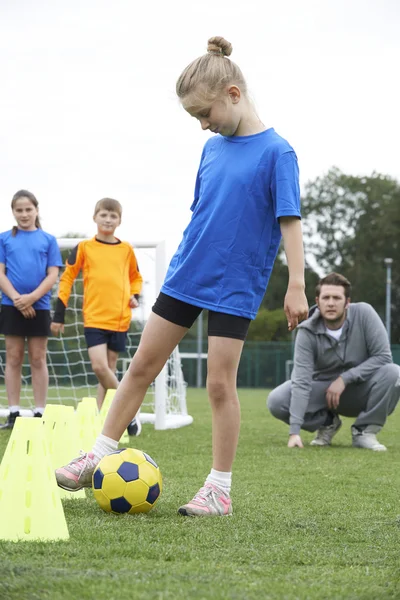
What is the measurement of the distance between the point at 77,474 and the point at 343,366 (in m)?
3.52

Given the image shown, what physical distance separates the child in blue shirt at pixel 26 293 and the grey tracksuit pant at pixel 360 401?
2.05 metres

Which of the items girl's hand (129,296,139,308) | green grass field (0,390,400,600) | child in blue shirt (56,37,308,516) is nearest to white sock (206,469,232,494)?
child in blue shirt (56,37,308,516)

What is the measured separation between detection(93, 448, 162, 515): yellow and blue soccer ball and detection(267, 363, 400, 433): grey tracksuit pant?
11.0 ft

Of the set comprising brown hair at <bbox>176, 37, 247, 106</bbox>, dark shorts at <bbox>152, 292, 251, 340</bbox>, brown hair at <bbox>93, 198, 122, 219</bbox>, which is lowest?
dark shorts at <bbox>152, 292, 251, 340</bbox>

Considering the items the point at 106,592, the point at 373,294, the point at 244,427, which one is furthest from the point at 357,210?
the point at 106,592

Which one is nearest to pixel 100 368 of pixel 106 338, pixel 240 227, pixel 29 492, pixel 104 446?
pixel 106 338

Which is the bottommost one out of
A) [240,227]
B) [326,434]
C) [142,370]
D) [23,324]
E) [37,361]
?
[326,434]

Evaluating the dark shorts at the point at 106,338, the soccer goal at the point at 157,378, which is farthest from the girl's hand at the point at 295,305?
the soccer goal at the point at 157,378

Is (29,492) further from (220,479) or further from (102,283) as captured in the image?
(102,283)

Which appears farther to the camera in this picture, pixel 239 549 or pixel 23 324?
pixel 23 324

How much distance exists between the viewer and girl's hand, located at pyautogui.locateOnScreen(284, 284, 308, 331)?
10.3 ft

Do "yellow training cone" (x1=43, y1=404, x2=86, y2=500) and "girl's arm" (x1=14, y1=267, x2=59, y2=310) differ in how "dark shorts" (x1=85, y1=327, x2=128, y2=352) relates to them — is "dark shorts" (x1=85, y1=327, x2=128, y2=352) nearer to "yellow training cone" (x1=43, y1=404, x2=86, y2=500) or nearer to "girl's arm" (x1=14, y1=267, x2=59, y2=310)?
"girl's arm" (x1=14, y1=267, x2=59, y2=310)

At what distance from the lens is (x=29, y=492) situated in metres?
2.71

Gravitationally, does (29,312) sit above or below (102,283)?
below
